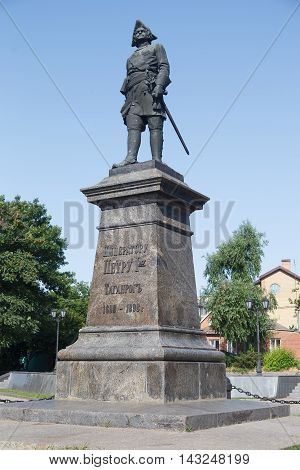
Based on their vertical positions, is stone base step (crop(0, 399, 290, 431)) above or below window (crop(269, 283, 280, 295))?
below

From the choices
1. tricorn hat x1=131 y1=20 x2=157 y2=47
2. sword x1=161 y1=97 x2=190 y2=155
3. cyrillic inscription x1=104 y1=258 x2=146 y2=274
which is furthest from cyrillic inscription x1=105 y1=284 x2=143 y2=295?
tricorn hat x1=131 y1=20 x2=157 y2=47

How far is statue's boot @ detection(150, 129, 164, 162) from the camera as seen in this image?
10.5 meters

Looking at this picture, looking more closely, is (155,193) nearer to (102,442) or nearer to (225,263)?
(102,442)

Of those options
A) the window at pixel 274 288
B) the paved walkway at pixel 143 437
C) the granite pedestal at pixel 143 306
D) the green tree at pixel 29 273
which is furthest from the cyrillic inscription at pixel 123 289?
the window at pixel 274 288

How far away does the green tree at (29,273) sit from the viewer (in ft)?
117

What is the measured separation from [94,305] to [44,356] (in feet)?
131

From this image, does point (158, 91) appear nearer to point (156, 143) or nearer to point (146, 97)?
point (146, 97)

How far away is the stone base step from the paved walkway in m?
0.15

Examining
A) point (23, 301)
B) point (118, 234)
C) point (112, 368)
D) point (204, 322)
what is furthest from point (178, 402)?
point (204, 322)

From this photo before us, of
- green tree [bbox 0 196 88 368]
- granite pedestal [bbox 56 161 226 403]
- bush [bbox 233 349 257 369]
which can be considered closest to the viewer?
granite pedestal [bbox 56 161 226 403]

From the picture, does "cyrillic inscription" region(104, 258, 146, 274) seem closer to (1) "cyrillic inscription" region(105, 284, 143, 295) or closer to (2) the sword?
(1) "cyrillic inscription" region(105, 284, 143, 295)

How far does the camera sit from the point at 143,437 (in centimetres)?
621

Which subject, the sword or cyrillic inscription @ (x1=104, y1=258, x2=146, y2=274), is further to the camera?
the sword

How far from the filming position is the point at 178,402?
8.41 m
